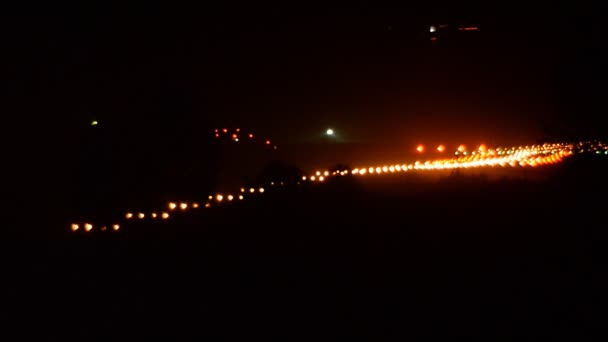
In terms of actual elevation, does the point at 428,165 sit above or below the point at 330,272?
above

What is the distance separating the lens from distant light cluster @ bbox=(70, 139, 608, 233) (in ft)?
21.2

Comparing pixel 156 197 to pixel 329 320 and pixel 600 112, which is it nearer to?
pixel 329 320

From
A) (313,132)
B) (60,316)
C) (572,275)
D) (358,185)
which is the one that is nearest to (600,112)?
(313,132)

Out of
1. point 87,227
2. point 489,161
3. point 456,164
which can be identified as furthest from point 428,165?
point 87,227

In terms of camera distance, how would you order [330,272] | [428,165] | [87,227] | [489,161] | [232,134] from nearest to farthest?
1. [330,272]
2. [87,227]
3. [232,134]
4. [428,165]
5. [489,161]

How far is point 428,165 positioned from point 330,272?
675 cm

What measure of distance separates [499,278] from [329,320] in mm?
1384

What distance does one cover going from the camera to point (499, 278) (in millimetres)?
3828

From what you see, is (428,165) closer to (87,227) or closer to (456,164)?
(456,164)

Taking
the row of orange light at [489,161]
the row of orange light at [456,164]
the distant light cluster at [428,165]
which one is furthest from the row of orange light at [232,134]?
the row of orange light at [489,161]

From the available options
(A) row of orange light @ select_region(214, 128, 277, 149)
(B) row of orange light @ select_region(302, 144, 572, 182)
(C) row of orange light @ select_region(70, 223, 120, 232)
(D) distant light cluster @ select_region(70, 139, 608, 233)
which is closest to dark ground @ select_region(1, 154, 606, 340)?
(C) row of orange light @ select_region(70, 223, 120, 232)

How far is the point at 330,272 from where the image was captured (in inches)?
160

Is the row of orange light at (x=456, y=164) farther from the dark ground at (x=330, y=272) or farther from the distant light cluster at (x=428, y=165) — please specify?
the dark ground at (x=330, y=272)

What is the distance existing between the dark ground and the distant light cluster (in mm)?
540
